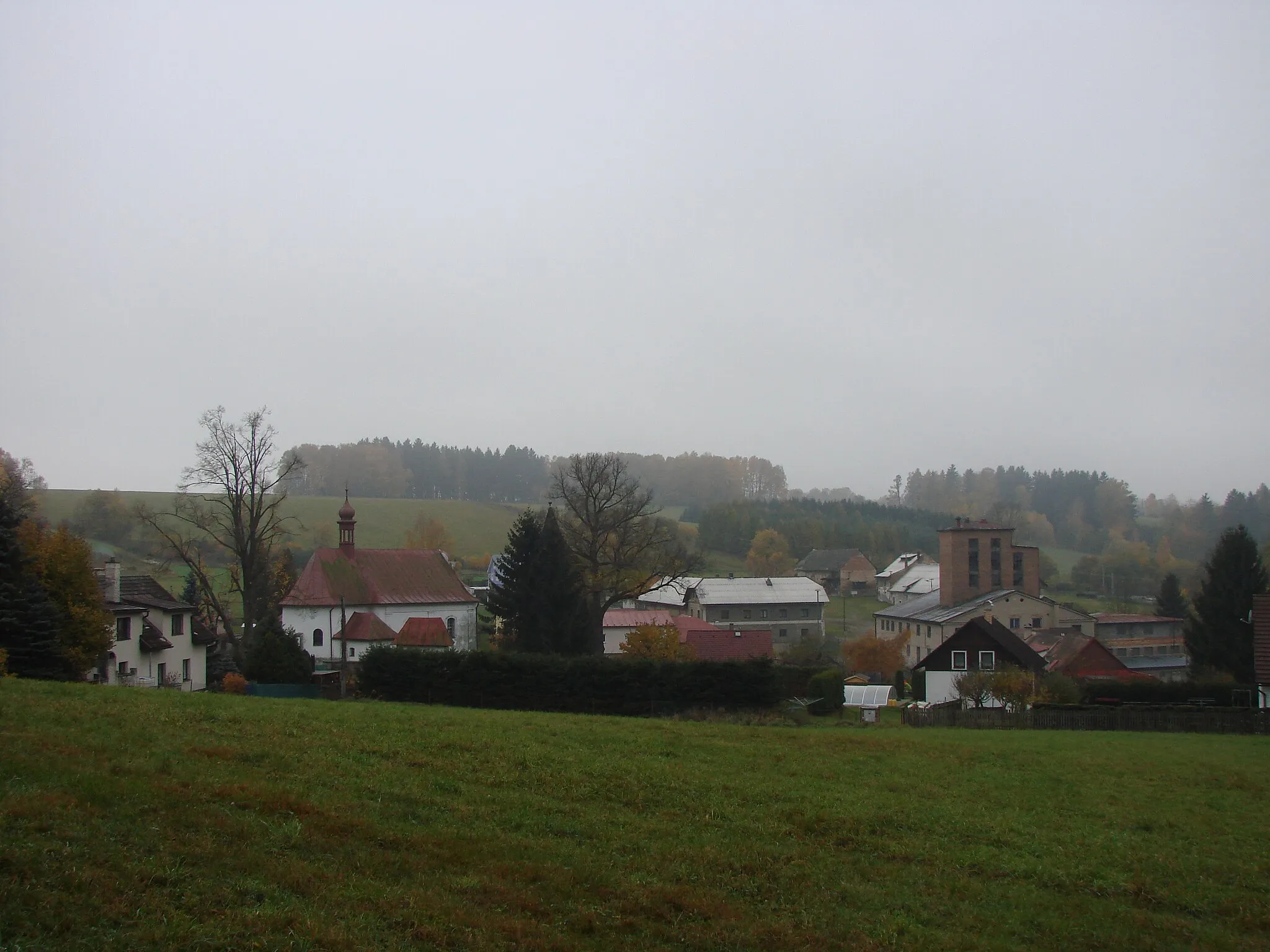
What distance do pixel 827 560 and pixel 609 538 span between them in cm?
7937

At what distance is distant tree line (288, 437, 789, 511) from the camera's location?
5945 inches

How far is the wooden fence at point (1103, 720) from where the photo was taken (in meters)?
35.1

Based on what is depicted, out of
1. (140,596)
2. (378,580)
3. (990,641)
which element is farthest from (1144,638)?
(140,596)

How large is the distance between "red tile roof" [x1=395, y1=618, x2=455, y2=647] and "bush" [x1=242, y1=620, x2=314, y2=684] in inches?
522

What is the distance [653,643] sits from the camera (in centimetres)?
4772

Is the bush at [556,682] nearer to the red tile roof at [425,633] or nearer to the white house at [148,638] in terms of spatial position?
the white house at [148,638]

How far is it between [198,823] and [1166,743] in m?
30.2

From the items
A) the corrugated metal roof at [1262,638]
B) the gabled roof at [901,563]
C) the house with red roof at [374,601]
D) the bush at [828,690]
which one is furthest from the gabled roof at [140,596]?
the gabled roof at [901,563]

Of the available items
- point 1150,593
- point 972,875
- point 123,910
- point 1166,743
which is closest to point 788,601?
point 1150,593

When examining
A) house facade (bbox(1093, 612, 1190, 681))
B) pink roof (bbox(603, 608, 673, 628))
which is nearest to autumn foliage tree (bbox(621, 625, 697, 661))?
pink roof (bbox(603, 608, 673, 628))

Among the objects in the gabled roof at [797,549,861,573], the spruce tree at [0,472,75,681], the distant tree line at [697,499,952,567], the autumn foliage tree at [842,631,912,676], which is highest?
the distant tree line at [697,499,952,567]

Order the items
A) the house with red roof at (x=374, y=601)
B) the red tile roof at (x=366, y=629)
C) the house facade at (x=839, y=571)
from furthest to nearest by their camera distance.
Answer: the house facade at (x=839, y=571)
the house with red roof at (x=374, y=601)
the red tile roof at (x=366, y=629)

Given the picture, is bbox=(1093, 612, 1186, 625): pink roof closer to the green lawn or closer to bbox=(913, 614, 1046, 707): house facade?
bbox=(913, 614, 1046, 707): house facade

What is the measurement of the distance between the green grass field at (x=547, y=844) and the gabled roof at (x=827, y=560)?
104488 mm
